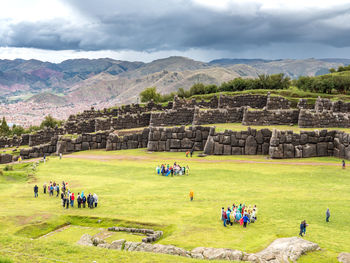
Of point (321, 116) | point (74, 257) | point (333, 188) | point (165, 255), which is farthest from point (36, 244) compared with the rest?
point (321, 116)

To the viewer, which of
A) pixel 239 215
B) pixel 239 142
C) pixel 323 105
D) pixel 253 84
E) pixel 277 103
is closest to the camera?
pixel 239 215

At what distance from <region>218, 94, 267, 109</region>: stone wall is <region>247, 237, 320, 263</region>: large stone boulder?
140ft

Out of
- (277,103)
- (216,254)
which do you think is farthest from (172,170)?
(277,103)

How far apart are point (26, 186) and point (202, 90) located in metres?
53.6

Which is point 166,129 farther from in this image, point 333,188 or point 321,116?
point 333,188

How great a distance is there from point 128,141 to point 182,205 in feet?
97.7

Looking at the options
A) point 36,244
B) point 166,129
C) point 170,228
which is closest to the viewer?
point 36,244

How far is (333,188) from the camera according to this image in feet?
94.0

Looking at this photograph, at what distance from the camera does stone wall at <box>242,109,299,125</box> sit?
4962 centimetres

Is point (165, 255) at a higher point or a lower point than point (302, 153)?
lower

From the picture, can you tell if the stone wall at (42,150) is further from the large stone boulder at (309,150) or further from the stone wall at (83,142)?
the large stone boulder at (309,150)

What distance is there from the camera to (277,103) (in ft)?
184

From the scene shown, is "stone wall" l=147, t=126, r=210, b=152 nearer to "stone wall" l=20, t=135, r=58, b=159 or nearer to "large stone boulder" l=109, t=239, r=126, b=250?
"stone wall" l=20, t=135, r=58, b=159

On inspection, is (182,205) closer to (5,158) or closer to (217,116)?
(217,116)
